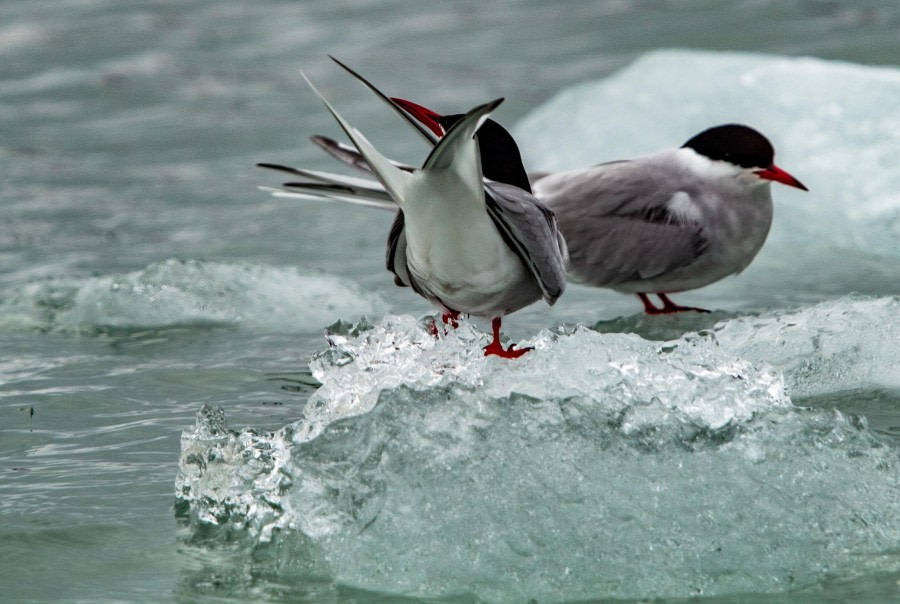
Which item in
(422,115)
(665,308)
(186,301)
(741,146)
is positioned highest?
(422,115)

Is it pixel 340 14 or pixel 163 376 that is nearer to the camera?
pixel 163 376

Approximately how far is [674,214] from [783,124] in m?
2.45

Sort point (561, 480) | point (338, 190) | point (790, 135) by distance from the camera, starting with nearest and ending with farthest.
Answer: point (561, 480), point (338, 190), point (790, 135)

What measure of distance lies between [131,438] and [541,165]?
4270 mm

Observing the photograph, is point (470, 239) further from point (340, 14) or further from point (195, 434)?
point (340, 14)

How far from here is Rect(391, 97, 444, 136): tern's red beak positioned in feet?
9.52

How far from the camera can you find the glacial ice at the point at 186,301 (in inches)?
194

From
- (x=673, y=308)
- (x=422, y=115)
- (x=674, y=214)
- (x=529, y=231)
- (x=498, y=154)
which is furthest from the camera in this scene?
(x=673, y=308)

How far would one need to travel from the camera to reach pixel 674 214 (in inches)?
188

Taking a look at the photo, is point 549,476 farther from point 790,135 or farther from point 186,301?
point 790,135

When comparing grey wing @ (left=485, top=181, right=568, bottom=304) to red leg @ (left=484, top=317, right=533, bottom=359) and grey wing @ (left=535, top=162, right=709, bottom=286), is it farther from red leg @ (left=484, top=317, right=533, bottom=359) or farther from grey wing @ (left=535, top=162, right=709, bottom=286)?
grey wing @ (left=535, top=162, right=709, bottom=286)

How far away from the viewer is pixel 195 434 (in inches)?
123

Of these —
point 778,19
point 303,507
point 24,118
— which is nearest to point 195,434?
point 303,507

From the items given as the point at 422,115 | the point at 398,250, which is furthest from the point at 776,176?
the point at 422,115
